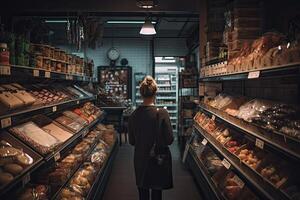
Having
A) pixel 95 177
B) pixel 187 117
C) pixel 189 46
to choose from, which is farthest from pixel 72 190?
pixel 189 46

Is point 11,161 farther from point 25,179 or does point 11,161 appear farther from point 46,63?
point 46,63

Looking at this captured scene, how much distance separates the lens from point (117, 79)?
11844mm

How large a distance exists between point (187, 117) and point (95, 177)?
4.22 meters

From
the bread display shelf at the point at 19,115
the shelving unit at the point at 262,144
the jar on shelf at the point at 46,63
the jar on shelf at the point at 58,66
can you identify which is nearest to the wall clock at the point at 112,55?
the jar on shelf at the point at 58,66

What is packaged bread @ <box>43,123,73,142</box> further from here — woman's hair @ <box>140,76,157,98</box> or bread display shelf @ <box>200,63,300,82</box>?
bread display shelf @ <box>200,63,300,82</box>

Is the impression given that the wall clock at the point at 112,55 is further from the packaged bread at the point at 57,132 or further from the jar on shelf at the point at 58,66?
the packaged bread at the point at 57,132

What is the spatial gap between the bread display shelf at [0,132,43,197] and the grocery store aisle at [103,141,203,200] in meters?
2.51

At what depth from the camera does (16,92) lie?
9.75ft

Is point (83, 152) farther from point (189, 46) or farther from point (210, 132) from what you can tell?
point (189, 46)

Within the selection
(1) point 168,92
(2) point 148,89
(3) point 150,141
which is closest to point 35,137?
(3) point 150,141

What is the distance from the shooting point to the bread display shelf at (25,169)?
197 cm

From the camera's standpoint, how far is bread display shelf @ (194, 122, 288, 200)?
2279 millimetres

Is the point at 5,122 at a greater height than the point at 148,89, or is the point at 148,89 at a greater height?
the point at 148,89

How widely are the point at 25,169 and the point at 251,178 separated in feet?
5.84
